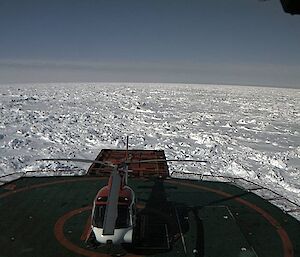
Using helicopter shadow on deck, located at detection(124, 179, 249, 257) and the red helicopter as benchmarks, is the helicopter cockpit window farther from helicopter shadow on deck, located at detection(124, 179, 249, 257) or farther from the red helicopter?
helicopter shadow on deck, located at detection(124, 179, 249, 257)

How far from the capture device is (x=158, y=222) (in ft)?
59.9

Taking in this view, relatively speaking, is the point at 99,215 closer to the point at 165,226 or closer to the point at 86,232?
the point at 86,232

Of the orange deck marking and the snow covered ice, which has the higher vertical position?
the orange deck marking

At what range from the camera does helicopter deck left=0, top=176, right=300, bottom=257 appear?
15.4m

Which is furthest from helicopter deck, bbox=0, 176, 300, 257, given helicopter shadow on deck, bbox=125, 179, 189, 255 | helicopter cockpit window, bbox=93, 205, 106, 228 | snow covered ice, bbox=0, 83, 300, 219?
snow covered ice, bbox=0, 83, 300, 219

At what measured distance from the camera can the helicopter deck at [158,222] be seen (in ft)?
50.5

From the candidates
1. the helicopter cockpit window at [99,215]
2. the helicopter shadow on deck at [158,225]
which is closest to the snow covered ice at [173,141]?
the helicopter shadow on deck at [158,225]

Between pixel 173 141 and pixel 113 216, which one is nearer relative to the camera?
pixel 113 216

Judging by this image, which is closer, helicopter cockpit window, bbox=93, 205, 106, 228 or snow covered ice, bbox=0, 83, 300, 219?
helicopter cockpit window, bbox=93, 205, 106, 228

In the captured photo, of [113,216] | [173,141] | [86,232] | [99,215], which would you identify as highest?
[113,216]

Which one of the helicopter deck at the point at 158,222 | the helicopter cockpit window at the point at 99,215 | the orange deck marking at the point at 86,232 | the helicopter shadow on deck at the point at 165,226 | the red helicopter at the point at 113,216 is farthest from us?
the orange deck marking at the point at 86,232

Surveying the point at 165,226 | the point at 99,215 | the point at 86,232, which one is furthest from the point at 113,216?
the point at 165,226

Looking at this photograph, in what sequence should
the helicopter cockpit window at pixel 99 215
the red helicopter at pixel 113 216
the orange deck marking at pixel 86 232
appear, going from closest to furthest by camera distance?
1. the red helicopter at pixel 113 216
2. the helicopter cockpit window at pixel 99 215
3. the orange deck marking at pixel 86 232

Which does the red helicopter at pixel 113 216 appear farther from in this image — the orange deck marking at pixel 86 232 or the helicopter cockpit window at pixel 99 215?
the orange deck marking at pixel 86 232
